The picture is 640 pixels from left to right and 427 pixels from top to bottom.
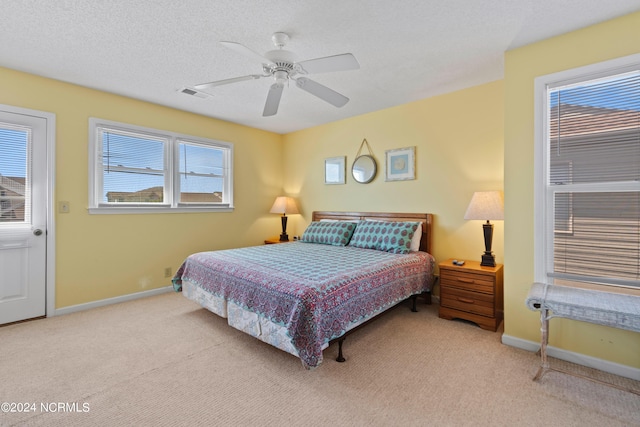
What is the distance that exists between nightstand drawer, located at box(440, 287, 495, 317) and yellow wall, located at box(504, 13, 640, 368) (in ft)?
0.78

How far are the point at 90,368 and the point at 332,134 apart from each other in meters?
4.07

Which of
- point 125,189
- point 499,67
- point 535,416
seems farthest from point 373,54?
point 125,189

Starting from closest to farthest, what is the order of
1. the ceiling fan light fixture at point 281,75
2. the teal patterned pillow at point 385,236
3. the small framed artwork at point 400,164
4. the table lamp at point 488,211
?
1. the ceiling fan light fixture at point 281,75
2. the table lamp at point 488,211
3. the teal patterned pillow at point 385,236
4. the small framed artwork at point 400,164

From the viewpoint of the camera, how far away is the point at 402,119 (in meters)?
3.99

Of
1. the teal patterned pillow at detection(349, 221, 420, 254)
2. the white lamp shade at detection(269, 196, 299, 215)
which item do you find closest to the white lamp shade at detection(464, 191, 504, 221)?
the teal patterned pillow at detection(349, 221, 420, 254)

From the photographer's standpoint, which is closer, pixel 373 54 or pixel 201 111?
pixel 373 54

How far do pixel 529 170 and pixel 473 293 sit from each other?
1261 millimetres

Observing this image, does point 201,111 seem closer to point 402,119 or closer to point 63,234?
point 63,234

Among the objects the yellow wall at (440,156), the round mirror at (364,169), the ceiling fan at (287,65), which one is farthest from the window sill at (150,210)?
the ceiling fan at (287,65)

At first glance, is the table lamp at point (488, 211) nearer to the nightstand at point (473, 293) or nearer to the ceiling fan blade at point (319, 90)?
the nightstand at point (473, 293)

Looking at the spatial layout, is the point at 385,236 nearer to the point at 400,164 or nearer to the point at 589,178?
the point at 400,164

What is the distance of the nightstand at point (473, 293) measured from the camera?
2.82 meters

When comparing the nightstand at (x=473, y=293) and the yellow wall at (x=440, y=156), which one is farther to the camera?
the yellow wall at (x=440, y=156)

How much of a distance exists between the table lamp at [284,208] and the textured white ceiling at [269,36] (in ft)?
7.07
